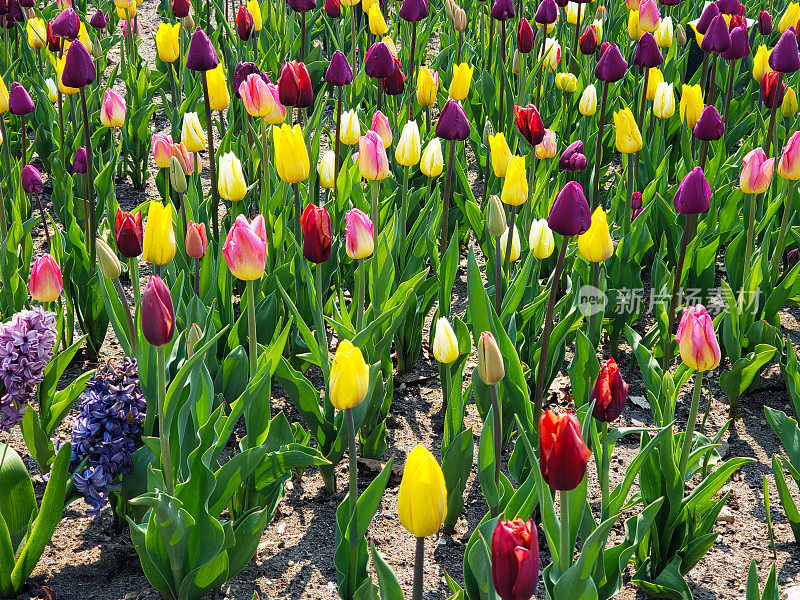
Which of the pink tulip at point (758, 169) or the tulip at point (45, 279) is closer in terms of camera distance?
the tulip at point (45, 279)

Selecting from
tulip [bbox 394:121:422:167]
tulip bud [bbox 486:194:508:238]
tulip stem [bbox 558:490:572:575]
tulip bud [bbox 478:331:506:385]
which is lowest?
tulip stem [bbox 558:490:572:575]

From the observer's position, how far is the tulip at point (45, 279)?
253 centimetres

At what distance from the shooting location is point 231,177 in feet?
9.38

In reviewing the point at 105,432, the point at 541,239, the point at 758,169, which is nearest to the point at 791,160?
the point at 758,169

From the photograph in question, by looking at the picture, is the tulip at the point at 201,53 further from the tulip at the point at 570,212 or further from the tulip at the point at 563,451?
the tulip at the point at 563,451

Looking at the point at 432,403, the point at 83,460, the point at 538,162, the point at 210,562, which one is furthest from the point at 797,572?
the point at 538,162

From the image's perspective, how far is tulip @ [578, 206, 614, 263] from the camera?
8.08 ft

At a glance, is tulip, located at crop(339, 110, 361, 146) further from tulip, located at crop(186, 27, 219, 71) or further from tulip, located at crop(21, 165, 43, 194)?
tulip, located at crop(21, 165, 43, 194)

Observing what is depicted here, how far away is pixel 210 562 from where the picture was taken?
199 centimetres

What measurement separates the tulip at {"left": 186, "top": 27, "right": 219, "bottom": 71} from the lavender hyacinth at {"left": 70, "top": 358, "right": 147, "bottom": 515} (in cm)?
138

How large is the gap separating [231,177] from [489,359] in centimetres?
132

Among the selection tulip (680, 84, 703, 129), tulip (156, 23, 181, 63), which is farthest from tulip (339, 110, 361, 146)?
tulip (680, 84, 703, 129)

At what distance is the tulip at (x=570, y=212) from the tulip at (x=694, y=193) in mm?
618

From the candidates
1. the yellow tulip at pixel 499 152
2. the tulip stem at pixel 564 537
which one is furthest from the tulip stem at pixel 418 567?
the yellow tulip at pixel 499 152
